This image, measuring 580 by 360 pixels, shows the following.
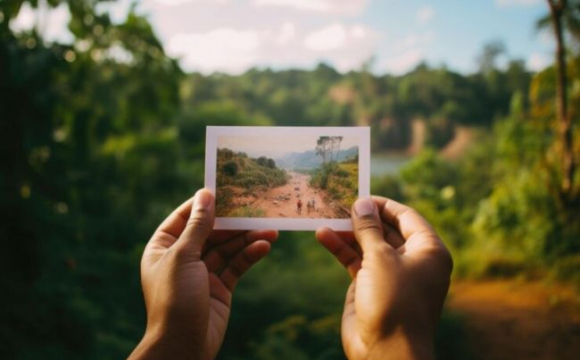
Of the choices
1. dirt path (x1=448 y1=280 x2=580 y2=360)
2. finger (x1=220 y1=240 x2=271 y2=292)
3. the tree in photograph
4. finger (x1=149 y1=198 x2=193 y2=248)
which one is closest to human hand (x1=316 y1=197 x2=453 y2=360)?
the tree in photograph

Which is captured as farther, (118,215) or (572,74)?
(118,215)

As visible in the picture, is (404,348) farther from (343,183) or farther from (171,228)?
(171,228)

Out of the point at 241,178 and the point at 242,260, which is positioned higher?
the point at 241,178

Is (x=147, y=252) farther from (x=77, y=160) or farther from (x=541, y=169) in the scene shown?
(x=541, y=169)

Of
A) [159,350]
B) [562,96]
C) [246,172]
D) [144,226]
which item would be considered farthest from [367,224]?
[144,226]

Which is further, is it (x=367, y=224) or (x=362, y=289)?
(x=367, y=224)

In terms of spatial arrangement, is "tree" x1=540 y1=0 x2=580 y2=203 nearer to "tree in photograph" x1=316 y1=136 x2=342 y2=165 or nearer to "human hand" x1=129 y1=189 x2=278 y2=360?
"tree in photograph" x1=316 y1=136 x2=342 y2=165

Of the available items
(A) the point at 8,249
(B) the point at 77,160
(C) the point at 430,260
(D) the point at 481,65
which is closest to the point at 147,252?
(C) the point at 430,260

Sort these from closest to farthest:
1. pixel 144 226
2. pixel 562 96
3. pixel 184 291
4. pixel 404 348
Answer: pixel 404 348 → pixel 184 291 → pixel 562 96 → pixel 144 226
